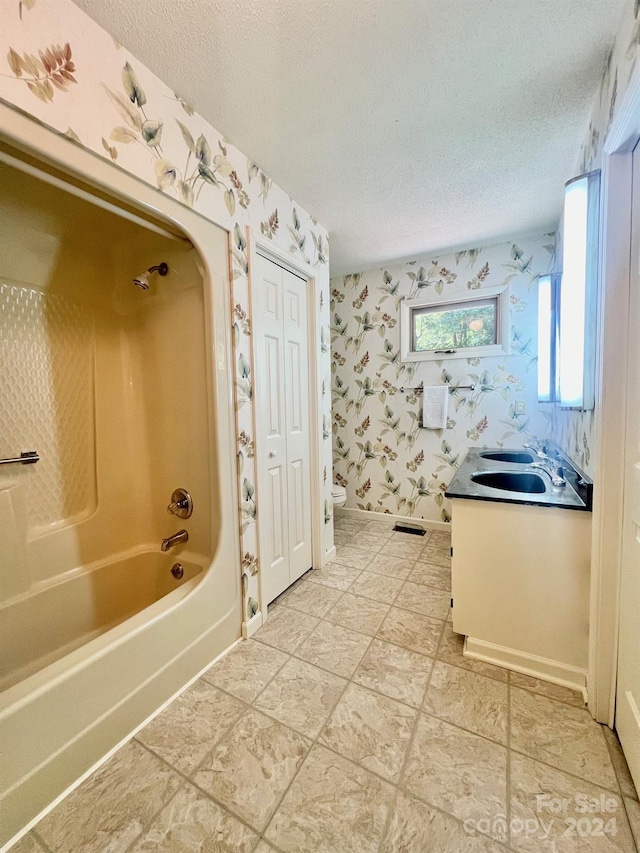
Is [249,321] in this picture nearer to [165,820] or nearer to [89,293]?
[89,293]

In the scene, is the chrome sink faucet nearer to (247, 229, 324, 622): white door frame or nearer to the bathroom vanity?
the bathroom vanity

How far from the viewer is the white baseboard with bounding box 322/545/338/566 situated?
239 cm

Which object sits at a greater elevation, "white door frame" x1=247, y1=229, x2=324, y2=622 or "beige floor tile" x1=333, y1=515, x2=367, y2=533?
"white door frame" x1=247, y1=229, x2=324, y2=622

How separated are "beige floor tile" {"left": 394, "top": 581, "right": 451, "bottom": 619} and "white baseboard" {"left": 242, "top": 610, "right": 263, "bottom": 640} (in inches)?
30.7

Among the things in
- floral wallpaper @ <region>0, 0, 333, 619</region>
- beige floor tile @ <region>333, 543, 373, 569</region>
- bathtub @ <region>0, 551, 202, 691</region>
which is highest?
floral wallpaper @ <region>0, 0, 333, 619</region>

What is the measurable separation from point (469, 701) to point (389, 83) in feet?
7.94

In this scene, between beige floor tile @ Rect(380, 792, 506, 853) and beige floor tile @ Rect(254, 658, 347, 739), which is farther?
beige floor tile @ Rect(254, 658, 347, 739)

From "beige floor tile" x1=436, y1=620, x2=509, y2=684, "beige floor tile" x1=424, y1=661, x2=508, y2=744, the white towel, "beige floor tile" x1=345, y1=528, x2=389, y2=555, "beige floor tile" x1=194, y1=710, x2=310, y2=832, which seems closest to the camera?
"beige floor tile" x1=194, y1=710, x2=310, y2=832

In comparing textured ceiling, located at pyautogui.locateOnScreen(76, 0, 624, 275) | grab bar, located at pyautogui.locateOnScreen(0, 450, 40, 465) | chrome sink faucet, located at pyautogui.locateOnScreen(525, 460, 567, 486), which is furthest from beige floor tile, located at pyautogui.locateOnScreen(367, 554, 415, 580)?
textured ceiling, located at pyautogui.locateOnScreen(76, 0, 624, 275)

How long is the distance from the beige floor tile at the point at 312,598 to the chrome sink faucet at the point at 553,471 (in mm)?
1344

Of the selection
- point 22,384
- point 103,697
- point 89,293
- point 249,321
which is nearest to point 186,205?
point 249,321

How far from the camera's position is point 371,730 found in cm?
117

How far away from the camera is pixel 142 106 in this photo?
1.18 metres

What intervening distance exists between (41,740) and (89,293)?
6.09ft
